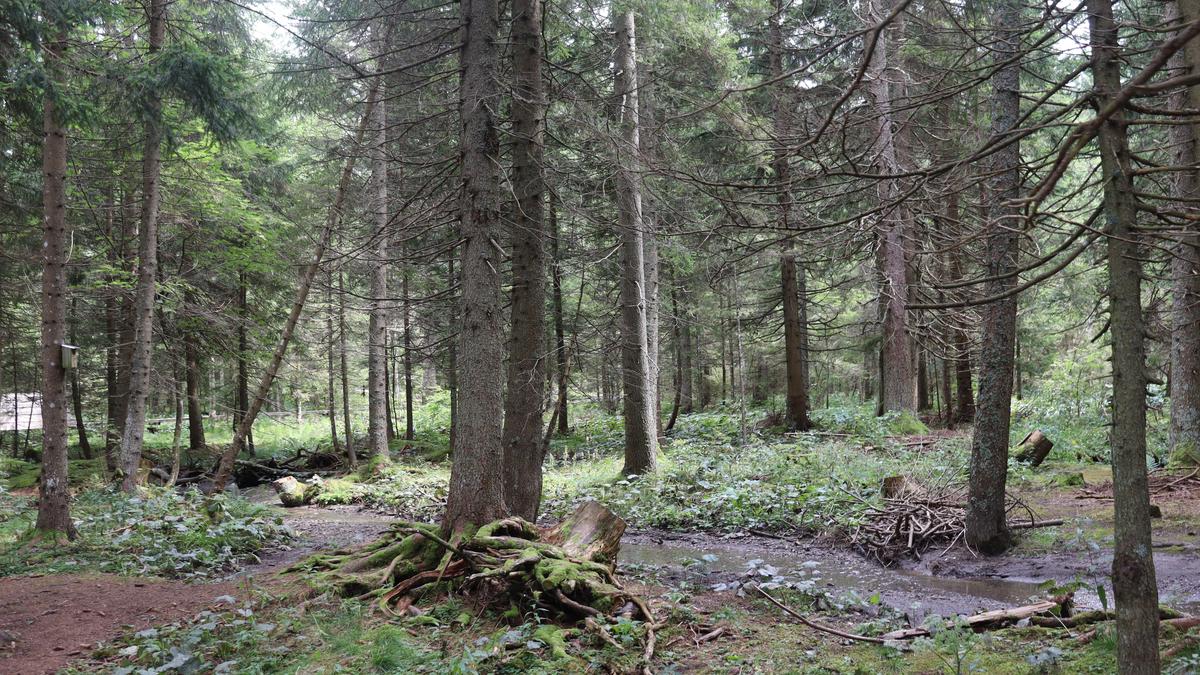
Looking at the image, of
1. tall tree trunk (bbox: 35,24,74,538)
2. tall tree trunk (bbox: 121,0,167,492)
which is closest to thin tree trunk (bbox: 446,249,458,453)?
tall tree trunk (bbox: 35,24,74,538)

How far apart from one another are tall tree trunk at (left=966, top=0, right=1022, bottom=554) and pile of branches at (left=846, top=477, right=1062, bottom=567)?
426 mm

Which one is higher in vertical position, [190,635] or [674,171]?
[674,171]

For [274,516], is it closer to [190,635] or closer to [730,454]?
[190,635]

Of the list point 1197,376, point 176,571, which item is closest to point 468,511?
point 176,571

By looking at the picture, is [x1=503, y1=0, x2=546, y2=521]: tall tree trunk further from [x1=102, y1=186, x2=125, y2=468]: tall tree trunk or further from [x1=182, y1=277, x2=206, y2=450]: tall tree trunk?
[x1=182, y1=277, x2=206, y2=450]: tall tree trunk

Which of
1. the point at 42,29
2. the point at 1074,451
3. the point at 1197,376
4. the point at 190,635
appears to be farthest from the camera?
the point at 1074,451

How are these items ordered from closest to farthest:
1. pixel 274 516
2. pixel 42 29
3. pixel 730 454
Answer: pixel 42 29 → pixel 274 516 → pixel 730 454

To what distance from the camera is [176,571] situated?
8.11 m

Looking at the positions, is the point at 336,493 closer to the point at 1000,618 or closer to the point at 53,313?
the point at 53,313

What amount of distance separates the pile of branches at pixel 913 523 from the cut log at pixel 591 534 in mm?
3335

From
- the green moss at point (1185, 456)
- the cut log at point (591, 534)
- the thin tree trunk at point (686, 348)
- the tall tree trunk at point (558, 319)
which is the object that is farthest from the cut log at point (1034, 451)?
the thin tree trunk at point (686, 348)

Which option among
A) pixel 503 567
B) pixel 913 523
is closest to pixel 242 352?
pixel 503 567

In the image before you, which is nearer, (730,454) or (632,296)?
(632,296)

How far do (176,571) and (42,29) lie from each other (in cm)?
641
